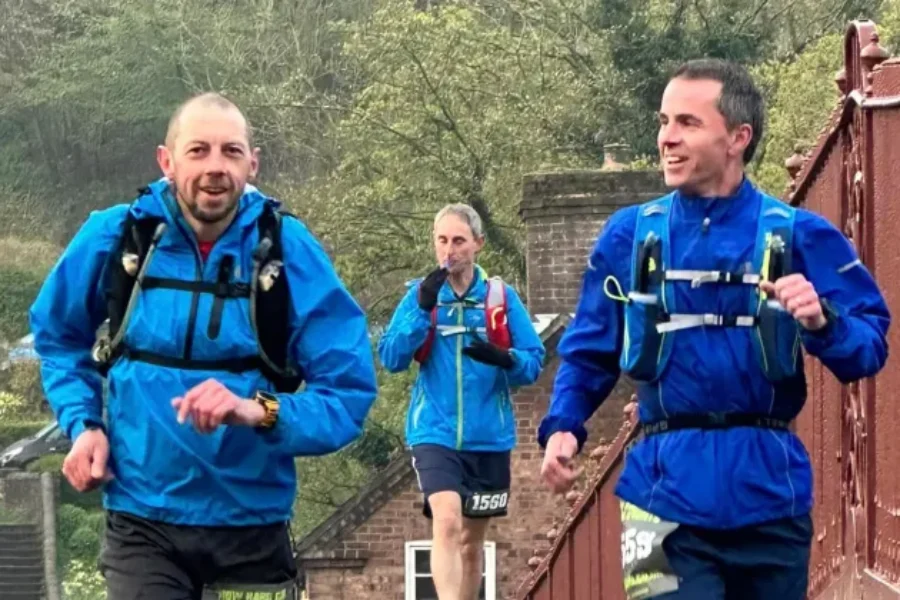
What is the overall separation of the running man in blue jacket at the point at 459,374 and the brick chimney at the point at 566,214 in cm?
1229

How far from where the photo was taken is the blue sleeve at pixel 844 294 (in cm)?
562

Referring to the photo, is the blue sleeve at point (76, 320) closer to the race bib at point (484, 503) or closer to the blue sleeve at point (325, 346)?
the blue sleeve at point (325, 346)

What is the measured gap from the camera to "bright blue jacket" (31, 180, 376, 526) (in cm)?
608

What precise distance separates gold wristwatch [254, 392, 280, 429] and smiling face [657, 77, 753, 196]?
1191mm

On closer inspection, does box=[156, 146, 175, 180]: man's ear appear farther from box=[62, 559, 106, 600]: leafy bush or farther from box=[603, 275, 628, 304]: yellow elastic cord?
box=[62, 559, 106, 600]: leafy bush

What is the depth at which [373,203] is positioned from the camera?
139ft

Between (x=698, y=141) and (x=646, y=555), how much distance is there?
107cm

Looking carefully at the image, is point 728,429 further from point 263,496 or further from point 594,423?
point 594,423

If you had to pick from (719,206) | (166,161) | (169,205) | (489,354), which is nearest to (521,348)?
(489,354)

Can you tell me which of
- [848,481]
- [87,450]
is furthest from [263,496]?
[848,481]

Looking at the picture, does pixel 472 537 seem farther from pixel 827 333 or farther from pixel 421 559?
pixel 421 559

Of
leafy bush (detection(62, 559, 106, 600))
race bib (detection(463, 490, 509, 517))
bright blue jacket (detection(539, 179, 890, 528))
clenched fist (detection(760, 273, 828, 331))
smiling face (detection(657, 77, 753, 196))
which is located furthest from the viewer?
leafy bush (detection(62, 559, 106, 600))

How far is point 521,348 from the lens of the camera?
11906 millimetres

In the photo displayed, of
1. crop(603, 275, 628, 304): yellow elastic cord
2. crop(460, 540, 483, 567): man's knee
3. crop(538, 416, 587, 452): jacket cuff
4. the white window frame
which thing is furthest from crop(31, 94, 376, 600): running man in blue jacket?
the white window frame
